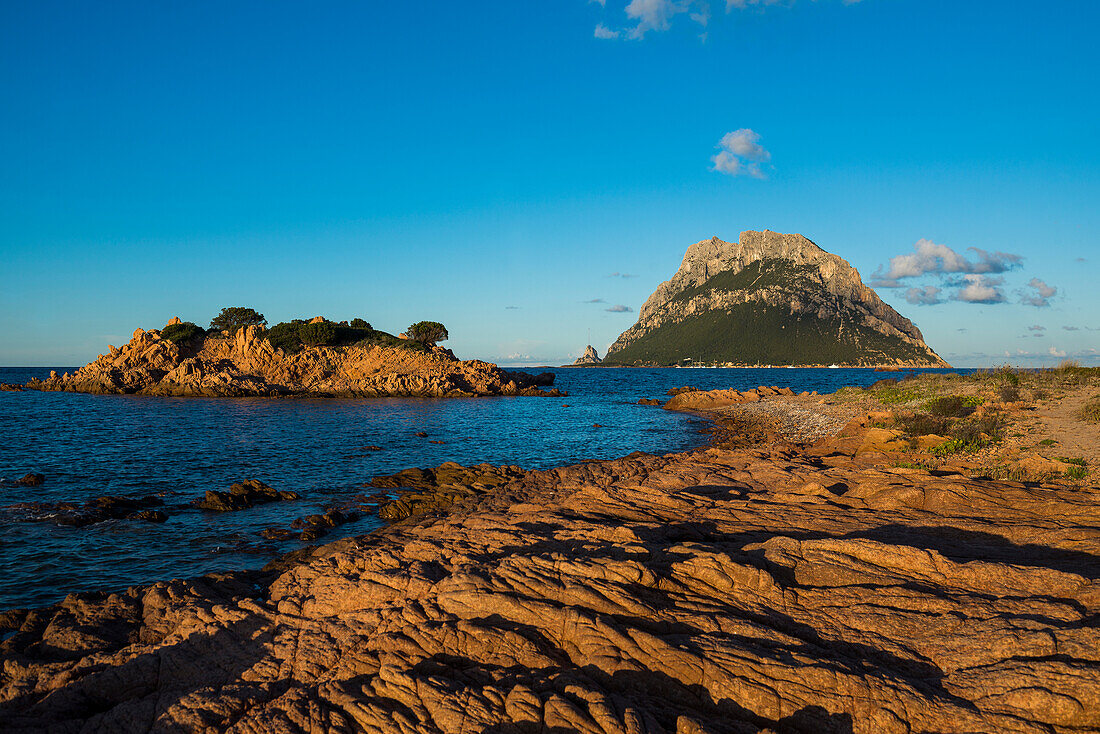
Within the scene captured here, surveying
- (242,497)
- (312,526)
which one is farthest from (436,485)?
(242,497)

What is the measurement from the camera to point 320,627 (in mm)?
9523

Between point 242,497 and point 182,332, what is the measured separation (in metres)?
79.4

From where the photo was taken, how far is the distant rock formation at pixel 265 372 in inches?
3140

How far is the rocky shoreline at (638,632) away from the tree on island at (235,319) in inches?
3639

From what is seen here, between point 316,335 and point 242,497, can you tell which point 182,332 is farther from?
point 242,497

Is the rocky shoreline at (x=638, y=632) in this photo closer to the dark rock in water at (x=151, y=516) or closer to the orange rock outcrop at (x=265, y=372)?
A: the dark rock in water at (x=151, y=516)

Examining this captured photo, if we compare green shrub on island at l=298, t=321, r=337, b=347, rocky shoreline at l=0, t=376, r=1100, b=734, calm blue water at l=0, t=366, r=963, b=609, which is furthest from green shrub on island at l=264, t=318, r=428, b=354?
rocky shoreline at l=0, t=376, r=1100, b=734

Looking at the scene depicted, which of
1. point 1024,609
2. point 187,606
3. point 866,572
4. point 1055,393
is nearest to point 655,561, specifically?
point 866,572

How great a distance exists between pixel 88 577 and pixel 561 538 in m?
13.2

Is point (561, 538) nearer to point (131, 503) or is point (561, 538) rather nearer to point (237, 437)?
point (131, 503)

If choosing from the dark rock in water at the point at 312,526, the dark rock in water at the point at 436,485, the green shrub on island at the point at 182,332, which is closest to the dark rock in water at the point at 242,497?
the dark rock in water at the point at 312,526

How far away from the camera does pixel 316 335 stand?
8850cm

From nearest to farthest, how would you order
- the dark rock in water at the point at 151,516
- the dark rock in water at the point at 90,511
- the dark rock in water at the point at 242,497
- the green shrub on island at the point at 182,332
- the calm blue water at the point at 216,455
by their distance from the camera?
1. the calm blue water at the point at 216,455
2. the dark rock in water at the point at 90,511
3. the dark rock in water at the point at 151,516
4. the dark rock in water at the point at 242,497
5. the green shrub on island at the point at 182,332

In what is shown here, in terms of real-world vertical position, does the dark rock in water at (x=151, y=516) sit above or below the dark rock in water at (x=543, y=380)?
below
